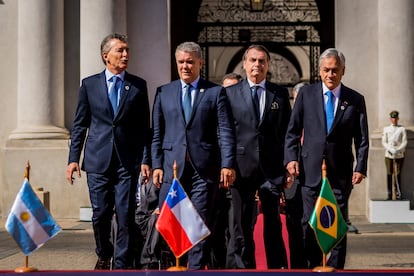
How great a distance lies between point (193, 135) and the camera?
8.98 metres

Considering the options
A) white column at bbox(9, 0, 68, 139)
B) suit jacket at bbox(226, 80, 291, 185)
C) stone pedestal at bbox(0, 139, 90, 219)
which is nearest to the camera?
suit jacket at bbox(226, 80, 291, 185)

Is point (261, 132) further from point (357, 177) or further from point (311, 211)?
point (357, 177)

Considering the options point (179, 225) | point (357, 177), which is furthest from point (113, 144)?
point (357, 177)

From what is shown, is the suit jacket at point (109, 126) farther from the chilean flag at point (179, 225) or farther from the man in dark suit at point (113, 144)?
the chilean flag at point (179, 225)

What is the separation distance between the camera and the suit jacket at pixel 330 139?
8945 millimetres

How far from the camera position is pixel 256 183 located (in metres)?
9.30

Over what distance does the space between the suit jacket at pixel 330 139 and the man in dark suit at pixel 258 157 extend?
30 cm

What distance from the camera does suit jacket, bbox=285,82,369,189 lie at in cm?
895

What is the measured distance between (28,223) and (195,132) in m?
2.11

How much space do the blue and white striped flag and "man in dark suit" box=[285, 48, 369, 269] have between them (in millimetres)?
2449

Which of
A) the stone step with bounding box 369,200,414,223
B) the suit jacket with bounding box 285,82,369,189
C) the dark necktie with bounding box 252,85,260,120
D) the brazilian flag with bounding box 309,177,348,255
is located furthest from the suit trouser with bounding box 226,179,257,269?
the stone step with bounding box 369,200,414,223

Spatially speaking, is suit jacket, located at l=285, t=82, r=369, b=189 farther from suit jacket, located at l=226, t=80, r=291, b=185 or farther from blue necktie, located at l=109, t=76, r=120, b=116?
blue necktie, located at l=109, t=76, r=120, b=116

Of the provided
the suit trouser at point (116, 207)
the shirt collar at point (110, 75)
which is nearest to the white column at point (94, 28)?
the shirt collar at point (110, 75)

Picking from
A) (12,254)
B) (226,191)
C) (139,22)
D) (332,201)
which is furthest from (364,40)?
(332,201)
